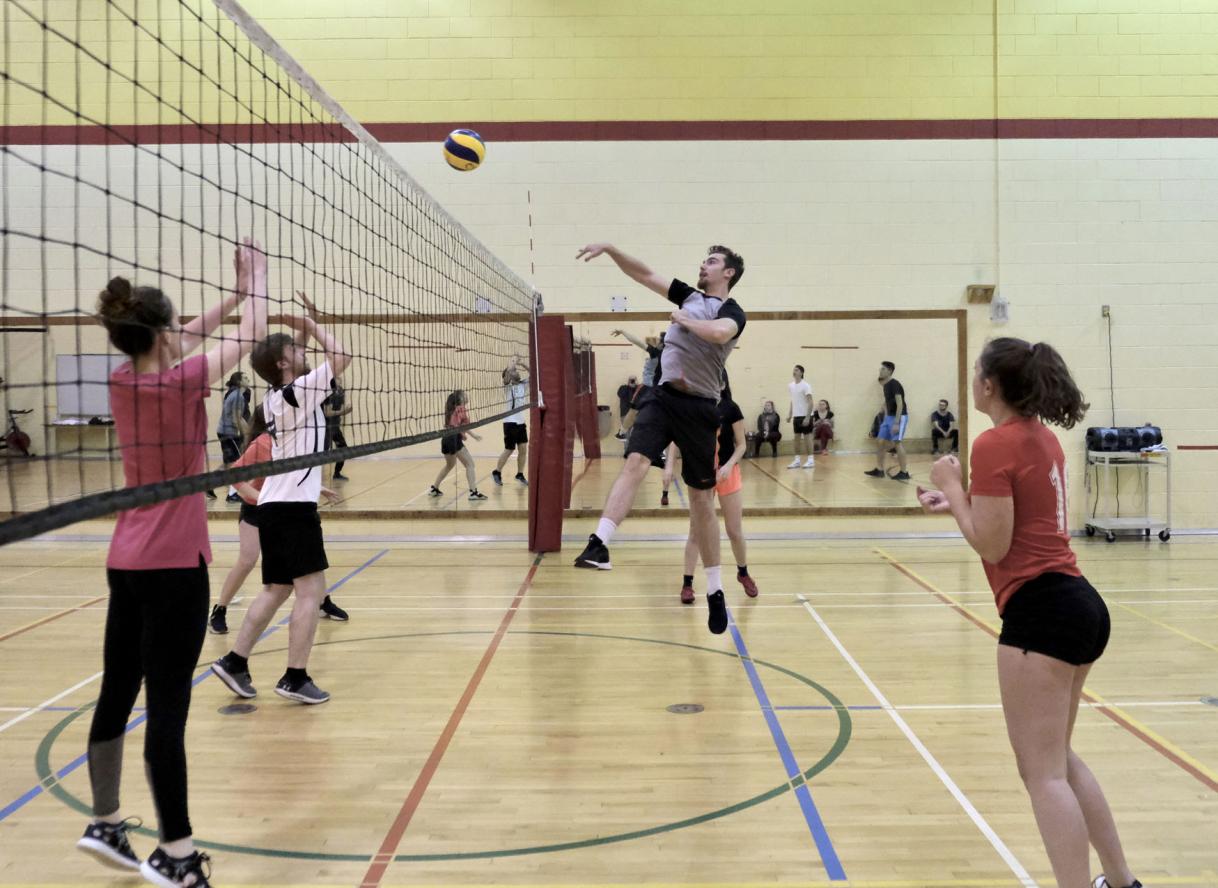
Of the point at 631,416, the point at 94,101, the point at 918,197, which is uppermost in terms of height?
the point at 94,101

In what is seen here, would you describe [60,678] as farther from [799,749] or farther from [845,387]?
[845,387]

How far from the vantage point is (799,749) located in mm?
4590

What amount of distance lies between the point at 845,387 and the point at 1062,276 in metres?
2.82

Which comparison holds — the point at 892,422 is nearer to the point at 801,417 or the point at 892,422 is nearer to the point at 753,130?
the point at 801,417

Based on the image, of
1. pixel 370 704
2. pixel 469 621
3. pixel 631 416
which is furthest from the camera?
pixel 631 416

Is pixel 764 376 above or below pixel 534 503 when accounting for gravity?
above

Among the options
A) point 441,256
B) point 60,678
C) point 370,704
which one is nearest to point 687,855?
point 370,704

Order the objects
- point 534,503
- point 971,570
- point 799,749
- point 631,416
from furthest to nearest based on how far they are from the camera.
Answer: point 631,416, point 534,503, point 971,570, point 799,749

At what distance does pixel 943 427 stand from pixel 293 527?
8.73m

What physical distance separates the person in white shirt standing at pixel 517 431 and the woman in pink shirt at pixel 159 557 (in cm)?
815

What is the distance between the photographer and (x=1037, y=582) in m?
2.69

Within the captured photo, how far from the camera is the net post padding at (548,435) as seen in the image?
9.93m

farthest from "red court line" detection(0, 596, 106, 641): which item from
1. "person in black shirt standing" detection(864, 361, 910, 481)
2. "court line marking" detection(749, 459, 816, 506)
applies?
"person in black shirt standing" detection(864, 361, 910, 481)

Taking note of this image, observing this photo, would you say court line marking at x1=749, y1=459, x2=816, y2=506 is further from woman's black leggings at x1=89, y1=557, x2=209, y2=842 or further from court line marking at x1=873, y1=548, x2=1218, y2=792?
woman's black leggings at x1=89, y1=557, x2=209, y2=842
